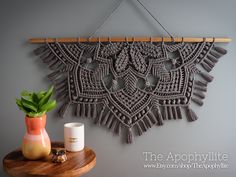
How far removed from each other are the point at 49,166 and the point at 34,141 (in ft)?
0.51

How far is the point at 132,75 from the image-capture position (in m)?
1.65

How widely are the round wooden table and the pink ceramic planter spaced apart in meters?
0.04

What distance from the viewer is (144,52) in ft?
5.40

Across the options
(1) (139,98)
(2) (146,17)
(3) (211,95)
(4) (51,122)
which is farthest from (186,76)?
(4) (51,122)

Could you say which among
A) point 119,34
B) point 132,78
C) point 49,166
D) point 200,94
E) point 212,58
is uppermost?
point 119,34

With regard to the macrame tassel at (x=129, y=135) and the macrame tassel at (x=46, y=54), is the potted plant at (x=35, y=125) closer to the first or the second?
the macrame tassel at (x=46, y=54)

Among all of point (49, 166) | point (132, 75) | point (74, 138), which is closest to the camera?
point (49, 166)

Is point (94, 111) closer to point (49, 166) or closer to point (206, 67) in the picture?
point (49, 166)

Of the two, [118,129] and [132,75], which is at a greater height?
[132,75]

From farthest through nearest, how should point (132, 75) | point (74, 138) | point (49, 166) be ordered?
1. point (132, 75)
2. point (74, 138)
3. point (49, 166)

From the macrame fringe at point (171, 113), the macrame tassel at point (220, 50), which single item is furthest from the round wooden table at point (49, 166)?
the macrame tassel at point (220, 50)

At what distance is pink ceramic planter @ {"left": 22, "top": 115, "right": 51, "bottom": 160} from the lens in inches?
51.3

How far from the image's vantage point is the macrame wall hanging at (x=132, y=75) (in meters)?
1.65

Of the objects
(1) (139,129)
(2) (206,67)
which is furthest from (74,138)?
(2) (206,67)
